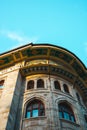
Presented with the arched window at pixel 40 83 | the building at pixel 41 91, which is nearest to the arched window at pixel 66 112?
the building at pixel 41 91

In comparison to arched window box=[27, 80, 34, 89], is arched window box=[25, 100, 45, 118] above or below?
below

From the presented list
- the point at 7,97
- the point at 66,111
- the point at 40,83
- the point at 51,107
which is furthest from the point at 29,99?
the point at 66,111

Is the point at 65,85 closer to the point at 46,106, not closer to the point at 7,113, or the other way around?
the point at 46,106

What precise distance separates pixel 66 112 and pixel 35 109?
96.0 inches

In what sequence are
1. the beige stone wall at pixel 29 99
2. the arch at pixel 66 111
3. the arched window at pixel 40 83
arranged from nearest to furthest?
1. the beige stone wall at pixel 29 99
2. the arch at pixel 66 111
3. the arched window at pixel 40 83

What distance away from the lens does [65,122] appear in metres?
12.0

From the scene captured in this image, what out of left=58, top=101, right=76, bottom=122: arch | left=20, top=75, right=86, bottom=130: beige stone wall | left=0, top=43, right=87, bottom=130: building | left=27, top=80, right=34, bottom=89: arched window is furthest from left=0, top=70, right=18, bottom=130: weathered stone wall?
left=58, top=101, right=76, bottom=122: arch

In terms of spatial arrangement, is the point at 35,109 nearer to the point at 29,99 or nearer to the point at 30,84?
the point at 29,99

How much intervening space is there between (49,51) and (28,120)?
9.10 m

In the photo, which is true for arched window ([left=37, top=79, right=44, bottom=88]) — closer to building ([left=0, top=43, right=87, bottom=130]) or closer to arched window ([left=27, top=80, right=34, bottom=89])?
building ([left=0, top=43, right=87, bottom=130])

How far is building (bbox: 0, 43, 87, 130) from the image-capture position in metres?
11.7

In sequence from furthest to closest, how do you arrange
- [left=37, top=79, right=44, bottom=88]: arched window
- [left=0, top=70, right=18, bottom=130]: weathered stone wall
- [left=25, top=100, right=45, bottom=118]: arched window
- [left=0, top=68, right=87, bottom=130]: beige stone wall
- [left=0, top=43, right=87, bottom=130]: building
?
1. [left=37, top=79, right=44, bottom=88]: arched window
2. [left=25, top=100, right=45, bottom=118]: arched window
3. [left=0, top=43, right=87, bottom=130]: building
4. [left=0, top=68, right=87, bottom=130]: beige stone wall
5. [left=0, top=70, right=18, bottom=130]: weathered stone wall

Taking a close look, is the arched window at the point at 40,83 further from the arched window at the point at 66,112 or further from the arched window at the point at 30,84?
the arched window at the point at 66,112

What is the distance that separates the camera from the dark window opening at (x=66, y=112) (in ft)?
42.4
